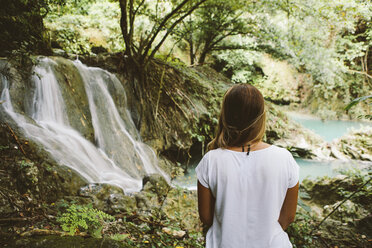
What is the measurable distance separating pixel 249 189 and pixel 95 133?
4777mm

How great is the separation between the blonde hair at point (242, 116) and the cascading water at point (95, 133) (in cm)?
359

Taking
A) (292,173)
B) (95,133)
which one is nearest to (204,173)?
(292,173)

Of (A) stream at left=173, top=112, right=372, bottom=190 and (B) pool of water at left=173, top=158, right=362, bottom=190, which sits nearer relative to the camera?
(A) stream at left=173, top=112, right=372, bottom=190

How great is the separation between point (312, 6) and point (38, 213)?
28.7 feet

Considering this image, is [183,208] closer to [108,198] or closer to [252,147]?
[108,198]

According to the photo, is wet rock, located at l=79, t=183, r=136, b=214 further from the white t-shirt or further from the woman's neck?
the woman's neck

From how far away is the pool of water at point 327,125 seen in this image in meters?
13.5

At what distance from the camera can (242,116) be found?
123 cm

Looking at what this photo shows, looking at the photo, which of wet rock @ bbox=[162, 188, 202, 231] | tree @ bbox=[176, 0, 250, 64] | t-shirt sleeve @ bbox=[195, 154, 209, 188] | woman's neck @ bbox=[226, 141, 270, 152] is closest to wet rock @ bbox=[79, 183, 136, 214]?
wet rock @ bbox=[162, 188, 202, 231]

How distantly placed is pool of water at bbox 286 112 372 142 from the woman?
13495 mm

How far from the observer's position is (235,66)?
45.5ft

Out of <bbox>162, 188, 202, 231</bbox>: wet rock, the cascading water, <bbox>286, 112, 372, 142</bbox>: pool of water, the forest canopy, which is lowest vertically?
<bbox>286, 112, 372, 142</bbox>: pool of water

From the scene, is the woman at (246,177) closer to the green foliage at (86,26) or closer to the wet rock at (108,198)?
the wet rock at (108,198)

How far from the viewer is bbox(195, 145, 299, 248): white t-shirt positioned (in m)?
1.18
